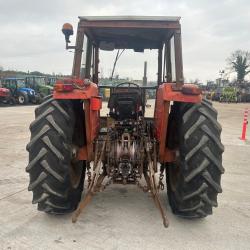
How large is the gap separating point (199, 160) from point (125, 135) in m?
1.05

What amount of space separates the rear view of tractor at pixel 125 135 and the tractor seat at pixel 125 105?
0.5 inches

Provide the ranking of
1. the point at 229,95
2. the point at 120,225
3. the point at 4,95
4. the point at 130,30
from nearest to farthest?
the point at 120,225 → the point at 130,30 → the point at 4,95 → the point at 229,95

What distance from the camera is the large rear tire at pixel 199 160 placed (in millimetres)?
3439

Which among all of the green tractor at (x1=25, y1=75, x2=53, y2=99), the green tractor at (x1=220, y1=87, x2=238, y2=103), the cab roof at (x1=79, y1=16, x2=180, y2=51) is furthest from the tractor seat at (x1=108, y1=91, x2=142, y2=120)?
the green tractor at (x1=220, y1=87, x2=238, y2=103)

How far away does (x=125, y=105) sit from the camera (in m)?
4.66

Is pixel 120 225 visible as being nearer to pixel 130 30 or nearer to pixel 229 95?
pixel 130 30

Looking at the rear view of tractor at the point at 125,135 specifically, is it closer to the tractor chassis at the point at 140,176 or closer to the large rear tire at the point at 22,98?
the tractor chassis at the point at 140,176

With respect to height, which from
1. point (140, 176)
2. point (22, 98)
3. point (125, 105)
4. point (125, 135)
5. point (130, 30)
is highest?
point (130, 30)

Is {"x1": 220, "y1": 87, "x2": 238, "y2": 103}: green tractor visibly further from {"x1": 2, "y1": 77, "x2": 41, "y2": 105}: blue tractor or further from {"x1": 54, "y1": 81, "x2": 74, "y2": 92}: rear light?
{"x1": 54, "y1": 81, "x2": 74, "y2": 92}: rear light

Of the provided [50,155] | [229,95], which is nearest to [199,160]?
[50,155]

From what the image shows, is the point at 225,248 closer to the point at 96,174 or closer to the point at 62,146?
the point at 96,174

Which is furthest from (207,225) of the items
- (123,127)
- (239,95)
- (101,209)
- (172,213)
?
(239,95)

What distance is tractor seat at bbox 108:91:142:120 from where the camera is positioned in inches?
184

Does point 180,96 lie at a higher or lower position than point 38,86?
higher
